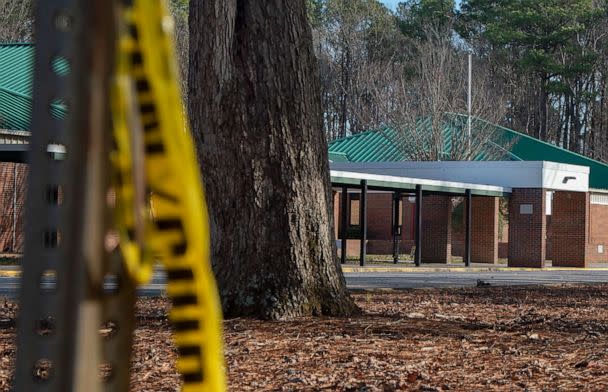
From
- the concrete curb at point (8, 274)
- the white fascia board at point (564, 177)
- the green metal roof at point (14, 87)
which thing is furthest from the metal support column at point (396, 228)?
Answer: the concrete curb at point (8, 274)

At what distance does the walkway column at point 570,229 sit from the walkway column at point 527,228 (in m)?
3.44

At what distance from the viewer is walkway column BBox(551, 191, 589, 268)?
4288 cm

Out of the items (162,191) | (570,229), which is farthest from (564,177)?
(162,191)

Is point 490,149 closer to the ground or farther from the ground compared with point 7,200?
farther from the ground

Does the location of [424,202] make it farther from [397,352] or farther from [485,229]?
[397,352]

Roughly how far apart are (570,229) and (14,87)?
21233 millimetres

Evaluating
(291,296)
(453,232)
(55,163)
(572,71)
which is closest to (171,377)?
(291,296)

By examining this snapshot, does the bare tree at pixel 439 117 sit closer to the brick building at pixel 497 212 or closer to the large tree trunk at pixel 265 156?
the brick building at pixel 497 212

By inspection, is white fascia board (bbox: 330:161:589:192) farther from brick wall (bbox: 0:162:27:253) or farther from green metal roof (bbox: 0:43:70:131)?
brick wall (bbox: 0:162:27:253)

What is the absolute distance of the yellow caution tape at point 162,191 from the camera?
1.55 meters

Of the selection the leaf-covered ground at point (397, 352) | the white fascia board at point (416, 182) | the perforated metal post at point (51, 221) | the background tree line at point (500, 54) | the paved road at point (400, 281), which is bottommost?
the paved road at point (400, 281)

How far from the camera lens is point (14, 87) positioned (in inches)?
1502

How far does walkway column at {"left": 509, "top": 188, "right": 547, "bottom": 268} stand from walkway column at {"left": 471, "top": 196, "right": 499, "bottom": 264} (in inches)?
90.1

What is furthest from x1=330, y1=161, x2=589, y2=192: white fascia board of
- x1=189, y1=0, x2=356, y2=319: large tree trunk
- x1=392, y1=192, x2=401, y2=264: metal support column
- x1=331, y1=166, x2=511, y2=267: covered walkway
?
x1=189, y1=0, x2=356, y2=319: large tree trunk
